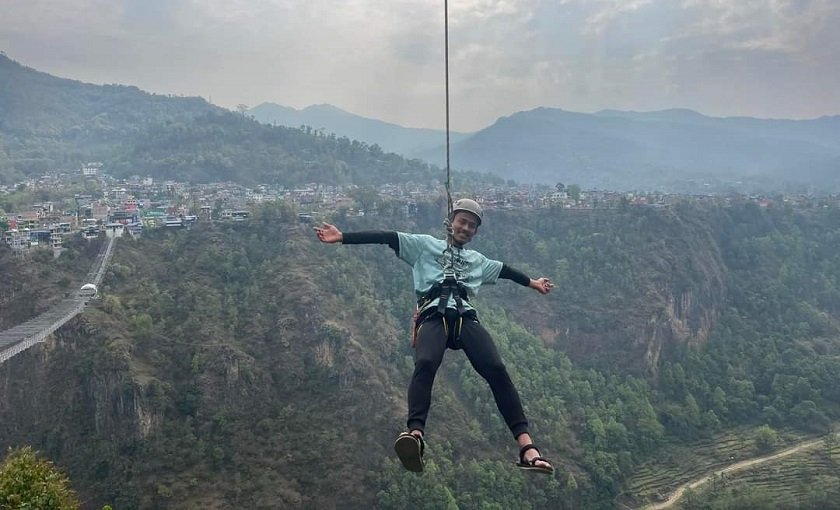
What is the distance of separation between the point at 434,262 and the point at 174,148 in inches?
3388

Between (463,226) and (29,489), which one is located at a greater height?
(463,226)

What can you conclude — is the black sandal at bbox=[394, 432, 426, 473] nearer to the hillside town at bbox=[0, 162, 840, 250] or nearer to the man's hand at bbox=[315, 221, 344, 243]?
the man's hand at bbox=[315, 221, 344, 243]

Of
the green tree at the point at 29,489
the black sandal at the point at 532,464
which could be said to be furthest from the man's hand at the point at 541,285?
the green tree at the point at 29,489

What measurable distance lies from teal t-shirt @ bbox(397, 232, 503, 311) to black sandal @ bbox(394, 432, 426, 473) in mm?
1025

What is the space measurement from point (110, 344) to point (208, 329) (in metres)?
4.47

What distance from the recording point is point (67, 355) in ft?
74.9

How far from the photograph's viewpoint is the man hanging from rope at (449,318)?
3.24 metres

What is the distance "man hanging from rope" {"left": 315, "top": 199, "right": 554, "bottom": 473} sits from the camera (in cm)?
324

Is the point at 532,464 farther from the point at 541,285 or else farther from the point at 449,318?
the point at 541,285

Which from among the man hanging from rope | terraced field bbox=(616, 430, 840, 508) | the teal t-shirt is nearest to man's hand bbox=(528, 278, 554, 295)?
the man hanging from rope

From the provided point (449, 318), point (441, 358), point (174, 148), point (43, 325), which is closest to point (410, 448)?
point (441, 358)

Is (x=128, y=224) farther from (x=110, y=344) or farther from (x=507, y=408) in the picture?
(x=507, y=408)

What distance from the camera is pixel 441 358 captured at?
3508 millimetres

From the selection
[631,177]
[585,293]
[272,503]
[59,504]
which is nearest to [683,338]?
[585,293]
